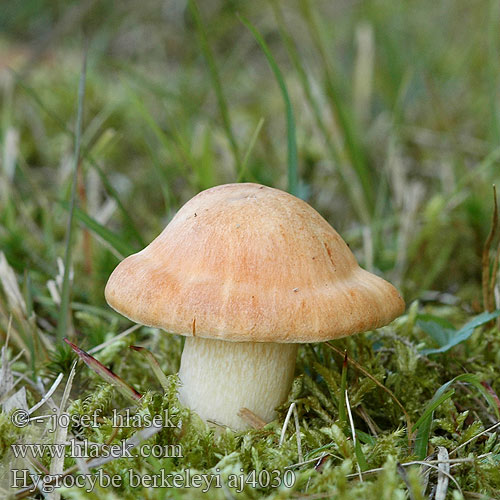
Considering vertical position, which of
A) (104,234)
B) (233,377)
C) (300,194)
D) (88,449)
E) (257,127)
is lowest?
(88,449)

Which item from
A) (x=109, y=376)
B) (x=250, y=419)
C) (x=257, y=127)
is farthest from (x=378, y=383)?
(x=257, y=127)

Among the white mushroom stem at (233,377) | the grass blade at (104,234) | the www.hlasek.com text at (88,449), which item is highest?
the grass blade at (104,234)

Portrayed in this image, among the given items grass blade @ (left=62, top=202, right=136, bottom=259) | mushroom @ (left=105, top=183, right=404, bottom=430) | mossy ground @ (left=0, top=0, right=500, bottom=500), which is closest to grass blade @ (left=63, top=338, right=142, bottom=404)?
mossy ground @ (left=0, top=0, right=500, bottom=500)

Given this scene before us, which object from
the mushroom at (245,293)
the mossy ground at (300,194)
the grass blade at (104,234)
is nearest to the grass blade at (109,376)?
the mossy ground at (300,194)

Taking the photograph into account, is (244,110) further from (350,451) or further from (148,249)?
(350,451)

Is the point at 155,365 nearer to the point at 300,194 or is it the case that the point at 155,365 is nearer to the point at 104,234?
the point at 104,234

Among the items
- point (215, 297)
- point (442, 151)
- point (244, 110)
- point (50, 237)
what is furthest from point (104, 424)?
point (244, 110)

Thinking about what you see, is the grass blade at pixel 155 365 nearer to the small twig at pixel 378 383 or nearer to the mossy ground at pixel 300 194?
the mossy ground at pixel 300 194
